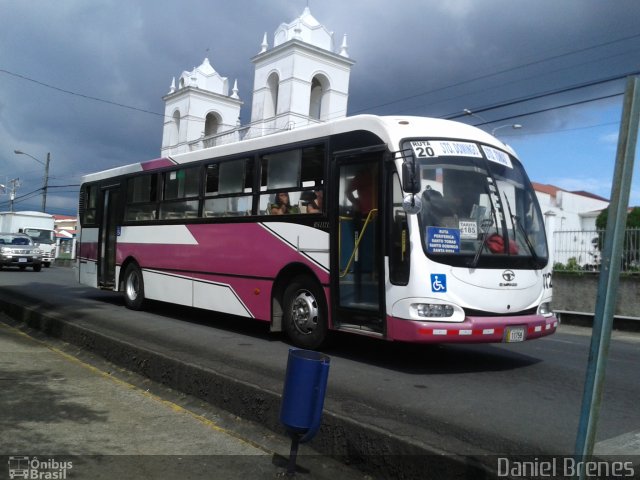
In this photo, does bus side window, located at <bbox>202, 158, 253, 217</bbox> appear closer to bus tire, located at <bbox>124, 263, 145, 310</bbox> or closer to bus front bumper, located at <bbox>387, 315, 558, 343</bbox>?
bus tire, located at <bbox>124, 263, 145, 310</bbox>

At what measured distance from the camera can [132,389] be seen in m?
6.43

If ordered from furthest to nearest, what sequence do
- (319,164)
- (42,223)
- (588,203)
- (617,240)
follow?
(588,203)
(42,223)
(319,164)
(617,240)

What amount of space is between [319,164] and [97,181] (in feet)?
25.6

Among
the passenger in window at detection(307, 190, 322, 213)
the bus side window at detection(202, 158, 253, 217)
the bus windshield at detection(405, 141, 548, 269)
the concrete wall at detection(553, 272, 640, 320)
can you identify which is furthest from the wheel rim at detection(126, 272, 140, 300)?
the concrete wall at detection(553, 272, 640, 320)

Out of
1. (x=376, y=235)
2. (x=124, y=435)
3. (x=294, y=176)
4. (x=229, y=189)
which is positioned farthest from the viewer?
(x=229, y=189)

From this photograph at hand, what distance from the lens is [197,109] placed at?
44.7m

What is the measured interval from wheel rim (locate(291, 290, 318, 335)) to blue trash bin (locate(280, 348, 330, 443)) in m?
3.81

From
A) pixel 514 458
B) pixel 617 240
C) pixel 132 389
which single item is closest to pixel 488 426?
pixel 514 458

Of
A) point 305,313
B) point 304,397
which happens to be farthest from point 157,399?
point 304,397

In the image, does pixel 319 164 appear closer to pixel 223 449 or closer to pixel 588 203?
pixel 223 449

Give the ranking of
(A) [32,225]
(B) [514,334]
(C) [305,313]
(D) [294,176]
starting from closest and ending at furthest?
(B) [514,334] → (C) [305,313] → (D) [294,176] → (A) [32,225]

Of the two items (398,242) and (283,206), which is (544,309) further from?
(283,206)

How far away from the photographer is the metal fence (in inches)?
571

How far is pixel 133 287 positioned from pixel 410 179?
7834mm
